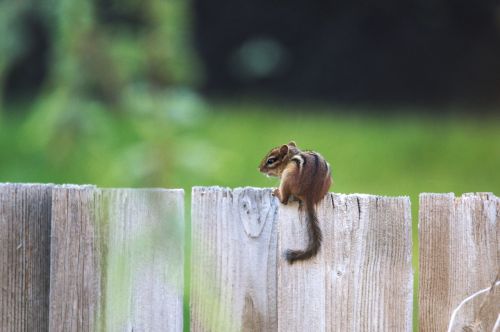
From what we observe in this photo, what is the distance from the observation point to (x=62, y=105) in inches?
51.2

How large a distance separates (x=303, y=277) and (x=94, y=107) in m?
0.72

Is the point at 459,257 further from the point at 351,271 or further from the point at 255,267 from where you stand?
the point at 255,267

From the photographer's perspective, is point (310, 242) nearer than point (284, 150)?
Yes

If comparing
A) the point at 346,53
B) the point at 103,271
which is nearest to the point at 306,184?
the point at 103,271

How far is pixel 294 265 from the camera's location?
5.94ft

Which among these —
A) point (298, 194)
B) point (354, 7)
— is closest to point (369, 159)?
point (354, 7)

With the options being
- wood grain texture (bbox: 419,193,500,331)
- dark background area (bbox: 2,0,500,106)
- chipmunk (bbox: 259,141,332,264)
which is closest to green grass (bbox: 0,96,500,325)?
dark background area (bbox: 2,0,500,106)

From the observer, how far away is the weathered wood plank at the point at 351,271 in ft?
5.90

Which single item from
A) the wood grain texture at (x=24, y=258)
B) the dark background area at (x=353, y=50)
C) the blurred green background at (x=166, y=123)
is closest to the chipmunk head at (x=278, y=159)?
the blurred green background at (x=166, y=123)

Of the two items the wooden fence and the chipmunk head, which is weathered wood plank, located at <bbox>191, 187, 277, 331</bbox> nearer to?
the wooden fence

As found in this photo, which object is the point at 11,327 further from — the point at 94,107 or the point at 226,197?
the point at 94,107

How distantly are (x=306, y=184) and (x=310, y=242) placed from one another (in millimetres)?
186

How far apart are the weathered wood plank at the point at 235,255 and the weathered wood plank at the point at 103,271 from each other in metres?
0.07

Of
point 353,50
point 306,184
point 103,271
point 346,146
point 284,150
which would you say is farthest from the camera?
point 353,50
